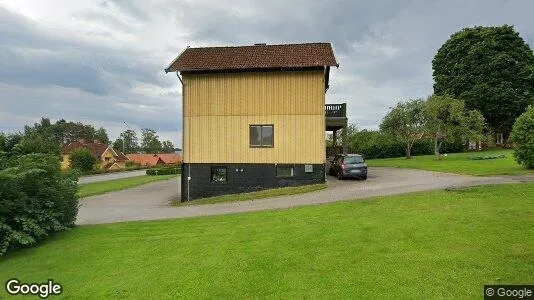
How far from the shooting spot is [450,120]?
3450 cm

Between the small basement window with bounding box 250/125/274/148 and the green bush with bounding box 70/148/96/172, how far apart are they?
46.0 m

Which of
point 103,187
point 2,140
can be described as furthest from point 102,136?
point 2,140

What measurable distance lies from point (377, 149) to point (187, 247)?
1671 inches

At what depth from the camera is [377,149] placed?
4841 cm

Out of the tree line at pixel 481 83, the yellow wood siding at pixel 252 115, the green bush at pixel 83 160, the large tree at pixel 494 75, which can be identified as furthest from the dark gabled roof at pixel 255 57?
the green bush at pixel 83 160

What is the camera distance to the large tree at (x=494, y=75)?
4450 cm

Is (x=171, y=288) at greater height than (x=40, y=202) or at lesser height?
lesser

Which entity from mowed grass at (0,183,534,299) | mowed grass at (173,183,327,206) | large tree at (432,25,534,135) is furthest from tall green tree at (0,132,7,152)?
large tree at (432,25,534,135)

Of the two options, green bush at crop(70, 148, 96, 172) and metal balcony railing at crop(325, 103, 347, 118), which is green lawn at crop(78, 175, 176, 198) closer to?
metal balcony railing at crop(325, 103, 347, 118)

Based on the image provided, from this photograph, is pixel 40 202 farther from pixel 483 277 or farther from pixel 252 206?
pixel 483 277

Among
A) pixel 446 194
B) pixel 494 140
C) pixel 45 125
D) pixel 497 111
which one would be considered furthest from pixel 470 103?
pixel 45 125

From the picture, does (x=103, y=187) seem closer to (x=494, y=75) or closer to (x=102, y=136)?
(x=494, y=75)

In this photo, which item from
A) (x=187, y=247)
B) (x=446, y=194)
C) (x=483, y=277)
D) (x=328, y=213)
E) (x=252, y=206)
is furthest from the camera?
(x=252, y=206)

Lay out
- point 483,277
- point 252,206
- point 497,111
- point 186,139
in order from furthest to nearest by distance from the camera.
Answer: point 497,111 < point 186,139 < point 252,206 < point 483,277
